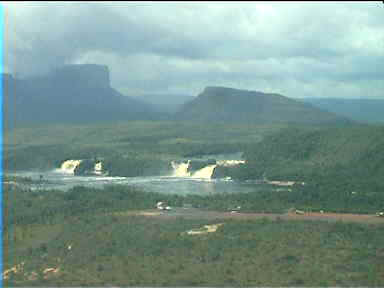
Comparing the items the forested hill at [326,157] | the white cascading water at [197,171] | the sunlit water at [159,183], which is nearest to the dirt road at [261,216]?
the sunlit water at [159,183]

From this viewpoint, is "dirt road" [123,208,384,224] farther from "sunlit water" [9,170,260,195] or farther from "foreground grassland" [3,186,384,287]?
"sunlit water" [9,170,260,195]

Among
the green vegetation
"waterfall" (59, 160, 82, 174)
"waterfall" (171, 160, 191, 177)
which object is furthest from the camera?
the green vegetation

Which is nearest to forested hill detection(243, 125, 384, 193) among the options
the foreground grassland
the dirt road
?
the dirt road

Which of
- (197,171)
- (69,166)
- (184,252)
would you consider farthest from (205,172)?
(184,252)

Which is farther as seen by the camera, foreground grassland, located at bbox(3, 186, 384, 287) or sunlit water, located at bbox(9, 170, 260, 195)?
sunlit water, located at bbox(9, 170, 260, 195)

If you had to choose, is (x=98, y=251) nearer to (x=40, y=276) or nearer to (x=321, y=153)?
(x=40, y=276)

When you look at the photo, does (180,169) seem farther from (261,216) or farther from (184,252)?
(184,252)
